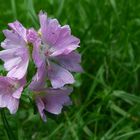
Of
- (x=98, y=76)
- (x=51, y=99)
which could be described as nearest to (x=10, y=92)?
(x=51, y=99)

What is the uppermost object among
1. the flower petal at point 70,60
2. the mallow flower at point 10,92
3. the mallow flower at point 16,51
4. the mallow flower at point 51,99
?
the mallow flower at point 16,51

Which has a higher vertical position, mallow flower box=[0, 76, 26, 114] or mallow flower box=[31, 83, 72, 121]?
mallow flower box=[0, 76, 26, 114]

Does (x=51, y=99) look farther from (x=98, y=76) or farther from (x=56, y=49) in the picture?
(x=98, y=76)

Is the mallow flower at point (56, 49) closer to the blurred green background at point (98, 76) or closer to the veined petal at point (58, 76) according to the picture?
the veined petal at point (58, 76)

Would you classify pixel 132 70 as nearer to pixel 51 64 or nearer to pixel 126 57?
pixel 126 57

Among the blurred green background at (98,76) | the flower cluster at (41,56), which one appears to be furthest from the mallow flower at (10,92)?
the blurred green background at (98,76)

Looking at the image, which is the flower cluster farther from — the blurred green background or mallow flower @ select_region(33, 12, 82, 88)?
the blurred green background

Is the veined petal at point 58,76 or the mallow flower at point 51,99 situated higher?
the veined petal at point 58,76

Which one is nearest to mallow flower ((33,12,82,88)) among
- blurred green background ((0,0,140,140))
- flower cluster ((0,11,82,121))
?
flower cluster ((0,11,82,121))
